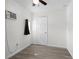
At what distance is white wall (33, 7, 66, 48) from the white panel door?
1.24 ft

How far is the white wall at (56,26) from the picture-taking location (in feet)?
17.5

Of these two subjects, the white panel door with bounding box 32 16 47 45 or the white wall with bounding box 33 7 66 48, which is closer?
the white wall with bounding box 33 7 66 48

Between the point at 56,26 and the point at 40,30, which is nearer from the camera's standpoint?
the point at 56,26

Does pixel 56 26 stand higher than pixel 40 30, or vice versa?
pixel 56 26

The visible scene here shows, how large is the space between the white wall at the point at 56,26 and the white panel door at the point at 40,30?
379 millimetres

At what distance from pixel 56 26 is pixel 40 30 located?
128 centimetres

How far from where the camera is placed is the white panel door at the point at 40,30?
5921 mm

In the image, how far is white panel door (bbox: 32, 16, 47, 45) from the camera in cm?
592

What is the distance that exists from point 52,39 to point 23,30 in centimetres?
219

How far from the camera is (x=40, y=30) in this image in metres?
6.09

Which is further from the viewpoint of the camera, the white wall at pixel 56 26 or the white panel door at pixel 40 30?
the white panel door at pixel 40 30

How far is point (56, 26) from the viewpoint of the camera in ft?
18.2
